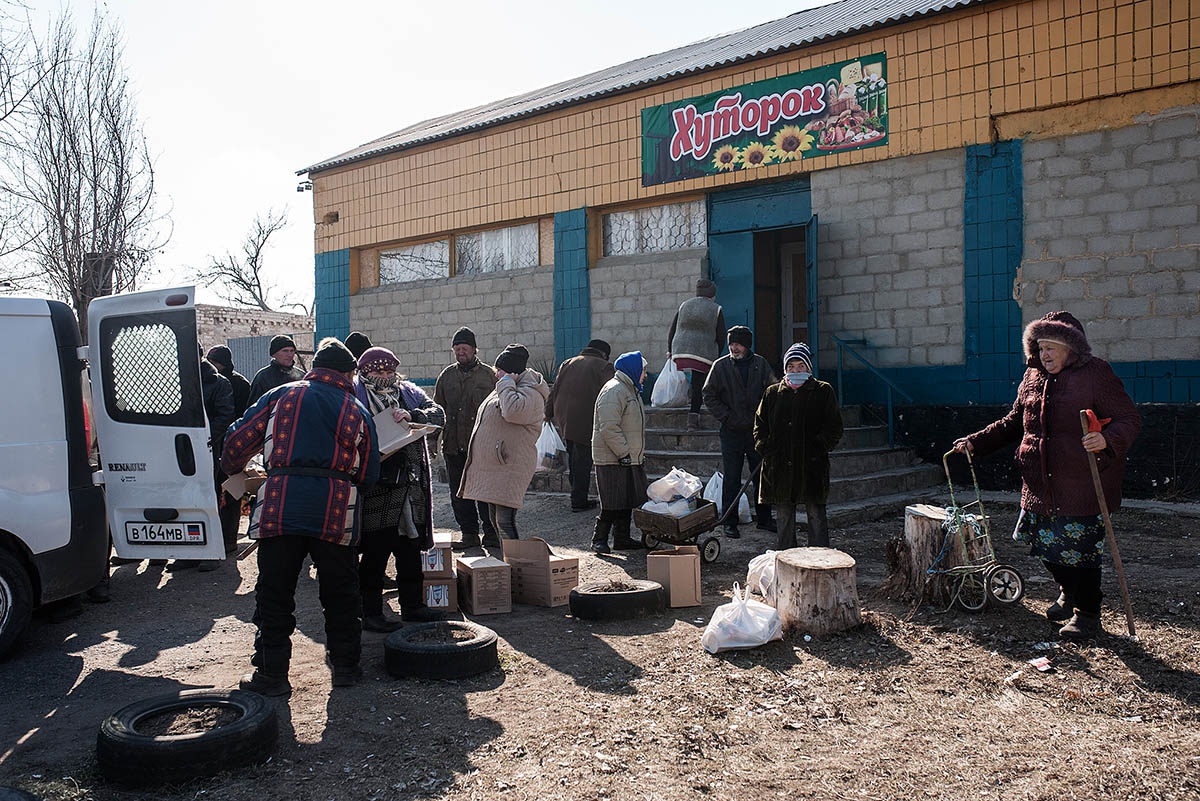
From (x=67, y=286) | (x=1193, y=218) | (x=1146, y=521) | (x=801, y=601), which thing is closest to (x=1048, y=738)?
(x=801, y=601)

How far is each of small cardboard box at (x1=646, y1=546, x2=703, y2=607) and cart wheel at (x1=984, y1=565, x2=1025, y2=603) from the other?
6.01 feet

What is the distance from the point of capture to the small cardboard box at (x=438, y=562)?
6160 millimetres

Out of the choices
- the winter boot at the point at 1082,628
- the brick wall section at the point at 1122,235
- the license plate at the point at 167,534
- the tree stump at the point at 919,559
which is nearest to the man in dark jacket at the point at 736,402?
the tree stump at the point at 919,559

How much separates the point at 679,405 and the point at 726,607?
258 inches

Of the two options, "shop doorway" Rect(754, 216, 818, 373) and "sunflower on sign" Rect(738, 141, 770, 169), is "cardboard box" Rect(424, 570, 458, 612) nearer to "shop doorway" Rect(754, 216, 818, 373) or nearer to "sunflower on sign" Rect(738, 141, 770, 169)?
"shop doorway" Rect(754, 216, 818, 373)

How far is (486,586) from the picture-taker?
6184mm

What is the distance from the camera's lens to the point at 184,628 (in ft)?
20.1

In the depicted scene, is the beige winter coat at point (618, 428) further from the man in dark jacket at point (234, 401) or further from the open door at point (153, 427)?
the open door at point (153, 427)

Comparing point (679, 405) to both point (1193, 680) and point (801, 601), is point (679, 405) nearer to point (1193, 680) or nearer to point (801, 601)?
point (801, 601)

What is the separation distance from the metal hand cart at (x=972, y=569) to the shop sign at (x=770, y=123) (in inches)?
262

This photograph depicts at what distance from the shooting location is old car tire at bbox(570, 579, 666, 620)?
19.5ft

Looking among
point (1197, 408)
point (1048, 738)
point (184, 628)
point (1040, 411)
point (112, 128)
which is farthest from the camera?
point (112, 128)

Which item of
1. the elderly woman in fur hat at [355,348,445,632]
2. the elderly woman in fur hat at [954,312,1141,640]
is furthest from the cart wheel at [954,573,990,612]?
the elderly woman in fur hat at [355,348,445,632]

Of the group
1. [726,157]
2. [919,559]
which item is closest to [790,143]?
[726,157]
